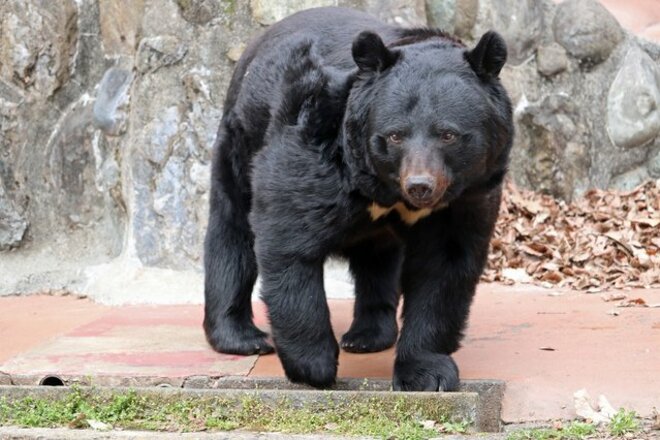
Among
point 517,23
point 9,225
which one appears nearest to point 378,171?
point 9,225

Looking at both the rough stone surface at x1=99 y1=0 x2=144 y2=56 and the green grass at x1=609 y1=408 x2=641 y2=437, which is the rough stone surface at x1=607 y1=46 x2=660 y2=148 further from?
the green grass at x1=609 y1=408 x2=641 y2=437

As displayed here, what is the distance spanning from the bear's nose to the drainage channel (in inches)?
32.2

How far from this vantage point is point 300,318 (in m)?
4.87

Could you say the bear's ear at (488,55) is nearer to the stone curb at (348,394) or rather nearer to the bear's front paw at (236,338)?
the stone curb at (348,394)

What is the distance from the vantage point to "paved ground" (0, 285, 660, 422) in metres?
4.86

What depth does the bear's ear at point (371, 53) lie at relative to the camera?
4555mm

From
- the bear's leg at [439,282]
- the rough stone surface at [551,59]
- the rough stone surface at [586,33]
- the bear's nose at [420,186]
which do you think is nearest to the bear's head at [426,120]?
the bear's nose at [420,186]

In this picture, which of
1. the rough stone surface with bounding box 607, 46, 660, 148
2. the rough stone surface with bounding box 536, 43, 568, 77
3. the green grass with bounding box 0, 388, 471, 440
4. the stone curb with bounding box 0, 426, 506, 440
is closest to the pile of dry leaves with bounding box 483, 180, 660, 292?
the rough stone surface with bounding box 607, 46, 660, 148

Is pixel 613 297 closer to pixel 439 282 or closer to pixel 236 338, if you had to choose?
pixel 439 282

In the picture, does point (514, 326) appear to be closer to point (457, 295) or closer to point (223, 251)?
point (457, 295)

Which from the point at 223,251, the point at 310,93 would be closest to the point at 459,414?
the point at 310,93

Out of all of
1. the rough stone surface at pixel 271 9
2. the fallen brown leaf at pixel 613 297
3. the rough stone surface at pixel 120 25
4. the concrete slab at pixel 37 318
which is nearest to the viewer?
the concrete slab at pixel 37 318

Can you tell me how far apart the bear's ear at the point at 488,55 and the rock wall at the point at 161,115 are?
3.18 m

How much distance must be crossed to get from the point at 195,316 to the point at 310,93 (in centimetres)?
226
